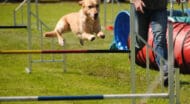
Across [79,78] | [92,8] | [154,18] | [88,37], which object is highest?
[92,8]

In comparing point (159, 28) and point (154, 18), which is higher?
point (154, 18)

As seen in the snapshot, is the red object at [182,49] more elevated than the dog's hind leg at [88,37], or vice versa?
the dog's hind leg at [88,37]

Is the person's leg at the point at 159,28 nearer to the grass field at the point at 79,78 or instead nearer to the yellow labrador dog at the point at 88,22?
the grass field at the point at 79,78

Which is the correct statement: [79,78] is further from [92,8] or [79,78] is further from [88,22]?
[92,8]

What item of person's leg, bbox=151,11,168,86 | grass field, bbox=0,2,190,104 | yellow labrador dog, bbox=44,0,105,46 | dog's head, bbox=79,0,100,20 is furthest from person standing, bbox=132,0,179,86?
dog's head, bbox=79,0,100,20

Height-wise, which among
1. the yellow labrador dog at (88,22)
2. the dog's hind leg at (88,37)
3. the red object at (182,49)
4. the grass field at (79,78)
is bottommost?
the grass field at (79,78)

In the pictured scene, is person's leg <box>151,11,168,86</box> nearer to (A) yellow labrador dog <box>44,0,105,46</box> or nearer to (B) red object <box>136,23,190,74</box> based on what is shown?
(A) yellow labrador dog <box>44,0,105,46</box>

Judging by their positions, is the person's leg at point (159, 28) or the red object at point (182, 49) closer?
the person's leg at point (159, 28)

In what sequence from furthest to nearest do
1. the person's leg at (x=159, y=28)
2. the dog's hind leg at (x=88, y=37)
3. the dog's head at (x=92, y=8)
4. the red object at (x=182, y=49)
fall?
the red object at (x=182, y=49), the dog's head at (x=92, y=8), the dog's hind leg at (x=88, y=37), the person's leg at (x=159, y=28)

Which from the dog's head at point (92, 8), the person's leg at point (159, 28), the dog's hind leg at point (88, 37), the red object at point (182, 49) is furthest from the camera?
the red object at point (182, 49)

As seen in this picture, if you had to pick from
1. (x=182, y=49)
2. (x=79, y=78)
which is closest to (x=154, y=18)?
(x=182, y=49)

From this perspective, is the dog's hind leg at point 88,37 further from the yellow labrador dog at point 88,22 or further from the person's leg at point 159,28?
the person's leg at point 159,28

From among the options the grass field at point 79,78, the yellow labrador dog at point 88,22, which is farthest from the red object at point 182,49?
the yellow labrador dog at point 88,22

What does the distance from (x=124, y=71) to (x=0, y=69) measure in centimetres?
210
